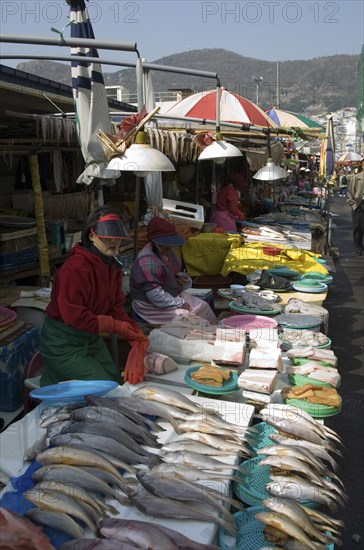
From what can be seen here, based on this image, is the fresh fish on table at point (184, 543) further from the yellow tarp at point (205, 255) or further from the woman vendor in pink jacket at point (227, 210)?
the woman vendor in pink jacket at point (227, 210)

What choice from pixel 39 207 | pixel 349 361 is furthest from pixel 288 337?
pixel 39 207

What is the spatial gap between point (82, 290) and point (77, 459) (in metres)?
1.53

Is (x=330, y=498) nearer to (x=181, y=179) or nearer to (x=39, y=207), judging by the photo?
(x=39, y=207)

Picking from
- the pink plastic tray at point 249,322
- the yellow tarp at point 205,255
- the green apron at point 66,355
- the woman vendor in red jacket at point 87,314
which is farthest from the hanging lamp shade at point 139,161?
the yellow tarp at point 205,255

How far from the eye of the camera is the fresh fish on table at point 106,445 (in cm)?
254

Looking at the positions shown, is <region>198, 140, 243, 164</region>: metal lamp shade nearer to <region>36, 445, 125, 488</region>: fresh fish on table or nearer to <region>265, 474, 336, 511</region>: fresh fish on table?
<region>265, 474, 336, 511</region>: fresh fish on table

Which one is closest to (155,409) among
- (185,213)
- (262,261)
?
(262,261)

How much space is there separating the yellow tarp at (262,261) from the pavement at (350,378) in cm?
126

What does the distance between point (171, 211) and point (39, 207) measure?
229 centimetres

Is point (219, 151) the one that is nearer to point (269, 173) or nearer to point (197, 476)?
point (269, 173)

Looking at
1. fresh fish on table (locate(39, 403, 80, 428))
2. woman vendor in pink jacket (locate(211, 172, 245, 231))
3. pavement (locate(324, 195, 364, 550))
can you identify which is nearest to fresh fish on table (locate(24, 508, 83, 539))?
fresh fish on table (locate(39, 403, 80, 428))

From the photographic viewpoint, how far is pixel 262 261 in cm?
740

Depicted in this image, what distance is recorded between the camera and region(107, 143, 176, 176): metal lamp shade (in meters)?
4.02

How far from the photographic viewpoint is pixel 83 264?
3.75 meters
